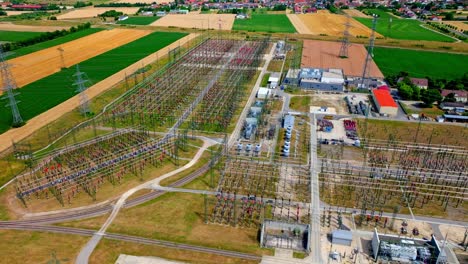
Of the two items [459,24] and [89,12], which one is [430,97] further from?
[89,12]

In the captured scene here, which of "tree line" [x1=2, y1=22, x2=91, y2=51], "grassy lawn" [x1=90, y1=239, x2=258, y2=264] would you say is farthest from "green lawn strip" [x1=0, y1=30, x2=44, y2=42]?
"grassy lawn" [x1=90, y1=239, x2=258, y2=264]

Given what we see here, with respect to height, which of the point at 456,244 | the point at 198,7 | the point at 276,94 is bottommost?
Answer: the point at 456,244

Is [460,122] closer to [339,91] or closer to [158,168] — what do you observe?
[339,91]

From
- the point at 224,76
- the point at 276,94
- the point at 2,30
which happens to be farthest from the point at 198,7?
the point at 276,94

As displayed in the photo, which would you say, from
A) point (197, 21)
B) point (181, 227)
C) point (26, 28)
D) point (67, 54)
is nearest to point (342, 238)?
point (181, 227)

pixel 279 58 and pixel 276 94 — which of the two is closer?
pixel 276 94

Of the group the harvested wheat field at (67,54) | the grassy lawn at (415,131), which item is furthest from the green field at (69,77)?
the grassy lawn at (415,131)

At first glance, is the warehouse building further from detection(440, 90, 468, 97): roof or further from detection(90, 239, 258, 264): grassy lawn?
detection(440, 90, 468, 97): roof
